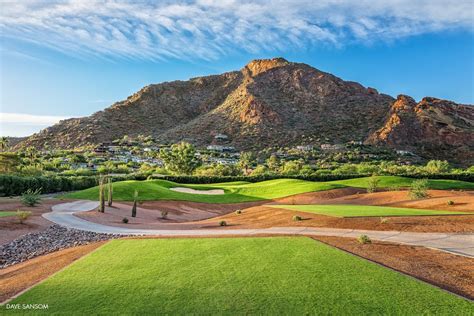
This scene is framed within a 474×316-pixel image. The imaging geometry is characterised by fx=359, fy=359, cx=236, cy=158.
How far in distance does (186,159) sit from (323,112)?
51755mm

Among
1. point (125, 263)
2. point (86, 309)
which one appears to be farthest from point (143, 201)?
point (86, 309)

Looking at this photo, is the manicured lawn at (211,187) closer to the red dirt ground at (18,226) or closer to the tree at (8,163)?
the red dirt ground at (18,226)

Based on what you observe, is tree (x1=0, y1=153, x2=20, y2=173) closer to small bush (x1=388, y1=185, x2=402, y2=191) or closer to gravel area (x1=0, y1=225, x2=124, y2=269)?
gravel area (x1=0, y1=225, x2=124, y2=269)

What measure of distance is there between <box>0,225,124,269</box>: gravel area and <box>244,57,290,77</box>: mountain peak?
112m

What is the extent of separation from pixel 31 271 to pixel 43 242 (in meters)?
5.88

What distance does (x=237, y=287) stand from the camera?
8.30m

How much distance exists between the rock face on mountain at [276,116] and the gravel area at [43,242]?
73.4 m

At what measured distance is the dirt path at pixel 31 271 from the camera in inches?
358

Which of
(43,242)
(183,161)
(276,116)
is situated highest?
(276,116)

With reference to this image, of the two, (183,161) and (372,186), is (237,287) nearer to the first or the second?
(372,186)

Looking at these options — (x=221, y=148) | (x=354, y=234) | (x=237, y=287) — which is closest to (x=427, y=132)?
(x=221, y=148)

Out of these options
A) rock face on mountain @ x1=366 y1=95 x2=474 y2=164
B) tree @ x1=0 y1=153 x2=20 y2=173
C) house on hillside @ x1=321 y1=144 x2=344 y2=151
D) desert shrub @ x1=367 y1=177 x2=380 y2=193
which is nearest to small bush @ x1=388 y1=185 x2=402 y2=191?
desert shrub @ x1=367 y1=177 x2=380 y2=193

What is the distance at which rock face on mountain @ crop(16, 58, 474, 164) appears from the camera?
91.9m

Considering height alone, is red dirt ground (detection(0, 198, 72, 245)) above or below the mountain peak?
below
